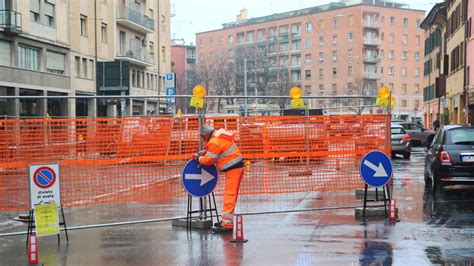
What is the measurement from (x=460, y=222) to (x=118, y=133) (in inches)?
230

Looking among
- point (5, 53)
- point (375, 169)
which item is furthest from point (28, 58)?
point (375, 169)

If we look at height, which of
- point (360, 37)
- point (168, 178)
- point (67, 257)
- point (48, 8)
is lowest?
point (67, 257)

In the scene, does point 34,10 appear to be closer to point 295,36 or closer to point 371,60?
point 371,60

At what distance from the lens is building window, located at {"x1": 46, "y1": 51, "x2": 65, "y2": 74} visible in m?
34.8

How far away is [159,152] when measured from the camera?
960 centimetres

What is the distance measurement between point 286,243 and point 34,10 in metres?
29.2

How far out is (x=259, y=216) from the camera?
988cm

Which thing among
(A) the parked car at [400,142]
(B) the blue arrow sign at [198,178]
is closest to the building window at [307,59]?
(A) the parked car at [400,142]

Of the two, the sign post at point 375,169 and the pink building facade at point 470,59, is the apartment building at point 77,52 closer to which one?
the sign post at point 375,169

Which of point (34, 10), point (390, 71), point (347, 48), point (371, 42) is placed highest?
point (371, 42)

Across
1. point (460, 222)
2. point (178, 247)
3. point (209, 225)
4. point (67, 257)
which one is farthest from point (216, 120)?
point (460, 222)

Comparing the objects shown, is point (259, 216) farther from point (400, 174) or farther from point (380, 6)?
point (380, 6)

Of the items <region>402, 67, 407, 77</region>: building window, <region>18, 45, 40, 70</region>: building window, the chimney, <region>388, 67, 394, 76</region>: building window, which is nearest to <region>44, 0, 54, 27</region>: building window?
<region>18, 45, 40, 70</region>: building window

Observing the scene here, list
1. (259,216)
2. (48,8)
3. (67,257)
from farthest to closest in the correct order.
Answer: (48,8) → (259,216) → (67,257)
